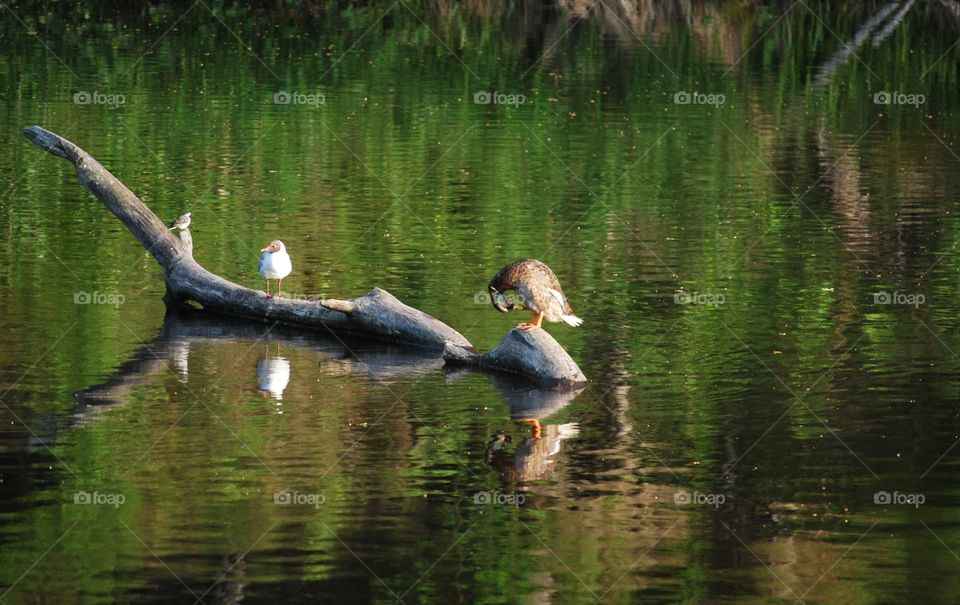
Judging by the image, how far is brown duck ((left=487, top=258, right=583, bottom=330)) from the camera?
1606cm

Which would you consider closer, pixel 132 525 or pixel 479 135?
pixel 132 525

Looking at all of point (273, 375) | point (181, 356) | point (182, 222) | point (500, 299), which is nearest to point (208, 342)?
point (181, 356)

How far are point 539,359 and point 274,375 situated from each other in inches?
85.8

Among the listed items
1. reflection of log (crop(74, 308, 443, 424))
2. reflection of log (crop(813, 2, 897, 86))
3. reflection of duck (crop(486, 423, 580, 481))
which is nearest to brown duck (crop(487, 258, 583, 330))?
reflection of log (crop(74, 308, 443, 424))

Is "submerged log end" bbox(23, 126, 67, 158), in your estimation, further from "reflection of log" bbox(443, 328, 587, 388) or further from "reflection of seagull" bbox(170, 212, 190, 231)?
"reflection of log" bbox(443, 328, 587, 388)

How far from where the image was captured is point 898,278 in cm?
2031

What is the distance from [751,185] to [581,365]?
37.8 feet

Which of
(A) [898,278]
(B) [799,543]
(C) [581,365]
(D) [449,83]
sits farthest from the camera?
(D) [449,83]

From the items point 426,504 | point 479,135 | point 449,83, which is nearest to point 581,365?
point 426,504

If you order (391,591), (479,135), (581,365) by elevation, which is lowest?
(391,591)

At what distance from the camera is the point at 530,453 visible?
1335cm

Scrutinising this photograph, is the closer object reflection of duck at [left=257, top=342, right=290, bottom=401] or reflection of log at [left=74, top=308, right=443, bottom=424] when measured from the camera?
reflection of log at [left=74, top=308, right=443, bottom=424]

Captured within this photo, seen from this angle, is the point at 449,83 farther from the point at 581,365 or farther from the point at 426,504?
the point at 426,504

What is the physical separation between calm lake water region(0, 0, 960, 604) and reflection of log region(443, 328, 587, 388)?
0.29 meters
